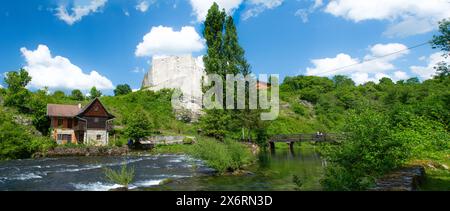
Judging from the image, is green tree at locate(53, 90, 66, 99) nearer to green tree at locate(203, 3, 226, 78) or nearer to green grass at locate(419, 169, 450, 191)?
green tree at locate(203, 3, 226, 78)

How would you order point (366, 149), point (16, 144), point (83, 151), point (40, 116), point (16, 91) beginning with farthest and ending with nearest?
point (16, 91) < point (40, 116) < point (83, 151) < point (16, 144) < point (366, 149)

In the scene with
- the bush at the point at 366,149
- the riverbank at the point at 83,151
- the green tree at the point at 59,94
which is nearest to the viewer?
the bush at the point at 366,149

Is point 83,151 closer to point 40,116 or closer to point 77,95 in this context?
point 40,116

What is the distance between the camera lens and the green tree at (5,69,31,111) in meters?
47.8

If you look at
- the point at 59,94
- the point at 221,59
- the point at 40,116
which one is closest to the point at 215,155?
the point at 221,59

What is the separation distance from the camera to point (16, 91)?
49062 mm

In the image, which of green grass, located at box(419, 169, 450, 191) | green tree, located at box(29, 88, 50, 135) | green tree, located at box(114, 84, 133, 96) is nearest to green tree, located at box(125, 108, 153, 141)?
green tree, located at box(29, 88, 50, 135)

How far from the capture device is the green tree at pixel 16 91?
47.8m

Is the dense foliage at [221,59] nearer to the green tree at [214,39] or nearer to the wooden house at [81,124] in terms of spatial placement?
the green tree at [214,39]

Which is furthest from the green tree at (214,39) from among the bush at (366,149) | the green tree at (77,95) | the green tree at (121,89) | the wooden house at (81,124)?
the green tree at (121,89)
